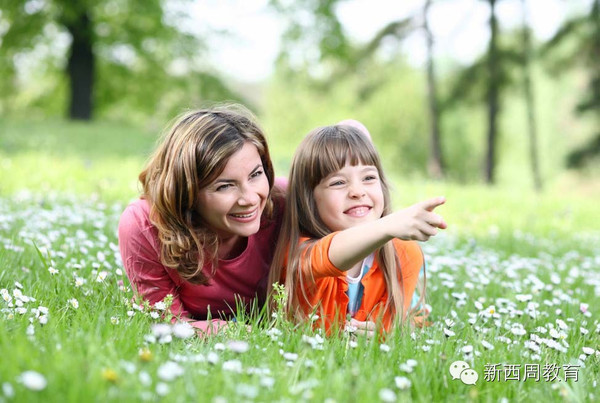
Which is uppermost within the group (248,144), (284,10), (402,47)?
(284,10)

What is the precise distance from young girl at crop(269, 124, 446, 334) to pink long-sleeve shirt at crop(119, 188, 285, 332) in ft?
0.72

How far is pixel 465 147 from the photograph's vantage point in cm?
3406

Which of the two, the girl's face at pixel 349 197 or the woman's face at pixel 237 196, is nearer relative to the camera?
the woman's face at pixel 237 196

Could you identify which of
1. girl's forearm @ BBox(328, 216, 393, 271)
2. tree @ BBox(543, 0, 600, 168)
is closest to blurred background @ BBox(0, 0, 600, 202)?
tree @ BBox(543, 0, 600, 168)

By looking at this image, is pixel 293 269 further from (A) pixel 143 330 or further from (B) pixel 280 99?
(B) pixel 280 99

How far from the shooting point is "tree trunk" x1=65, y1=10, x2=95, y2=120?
66.3ft

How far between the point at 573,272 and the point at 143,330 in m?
3.51

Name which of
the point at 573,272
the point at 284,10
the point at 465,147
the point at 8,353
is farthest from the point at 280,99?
the point at 8,353

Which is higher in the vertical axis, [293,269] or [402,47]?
[402,47]

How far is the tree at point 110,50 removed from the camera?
1925cm

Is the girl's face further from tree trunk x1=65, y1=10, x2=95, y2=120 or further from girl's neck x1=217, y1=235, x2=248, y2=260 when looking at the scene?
tree trunk x1=65, y1=10, x2=95, y2=120

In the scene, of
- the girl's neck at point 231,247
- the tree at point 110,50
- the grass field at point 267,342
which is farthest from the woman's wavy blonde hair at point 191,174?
the tree at point 110,50

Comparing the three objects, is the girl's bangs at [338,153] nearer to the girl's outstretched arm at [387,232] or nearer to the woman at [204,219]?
the woman at [204,219]

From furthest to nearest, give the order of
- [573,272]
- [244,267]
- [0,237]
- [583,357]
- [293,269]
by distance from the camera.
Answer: [573,272], [0,237], [244,267], [293,269], [583,357]
